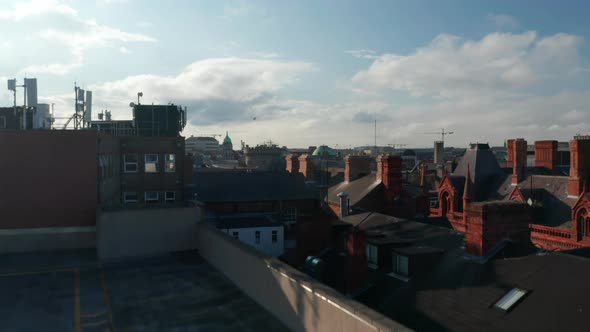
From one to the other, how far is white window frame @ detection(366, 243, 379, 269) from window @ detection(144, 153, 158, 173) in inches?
859

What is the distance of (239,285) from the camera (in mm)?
13523

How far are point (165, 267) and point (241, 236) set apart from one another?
18.5 meters

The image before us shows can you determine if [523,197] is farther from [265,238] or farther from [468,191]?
[265,238]

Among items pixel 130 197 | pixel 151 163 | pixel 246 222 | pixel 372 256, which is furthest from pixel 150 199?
pixel 372 256

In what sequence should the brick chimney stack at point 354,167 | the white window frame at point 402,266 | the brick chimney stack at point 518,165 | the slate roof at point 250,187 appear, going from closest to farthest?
the white window frame at point 402,266 → the brick chimney stack at point 518,165 → the slate roof at point 250,187 → the brick chimney stack at point 354,167

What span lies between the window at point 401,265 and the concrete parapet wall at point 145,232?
7679mm

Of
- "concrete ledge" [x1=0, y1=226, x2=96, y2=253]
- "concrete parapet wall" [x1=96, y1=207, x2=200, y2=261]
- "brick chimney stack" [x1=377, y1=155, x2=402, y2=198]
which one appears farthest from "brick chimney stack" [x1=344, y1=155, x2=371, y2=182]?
"concrete ledge" [x1=0, y1=226, x2=96, y2=253]

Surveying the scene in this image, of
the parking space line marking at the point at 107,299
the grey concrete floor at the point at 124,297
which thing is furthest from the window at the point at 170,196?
the parking space line marking at the point at 107,299

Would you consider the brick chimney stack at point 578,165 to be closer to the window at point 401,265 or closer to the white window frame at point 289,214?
the window at point 401,265

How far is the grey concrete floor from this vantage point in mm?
11023

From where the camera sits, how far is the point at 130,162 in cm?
3469

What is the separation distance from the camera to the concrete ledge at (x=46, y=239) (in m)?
19.0

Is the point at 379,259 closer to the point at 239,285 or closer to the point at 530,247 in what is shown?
the point at 530,247

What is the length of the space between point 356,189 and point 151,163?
54.1 ft
